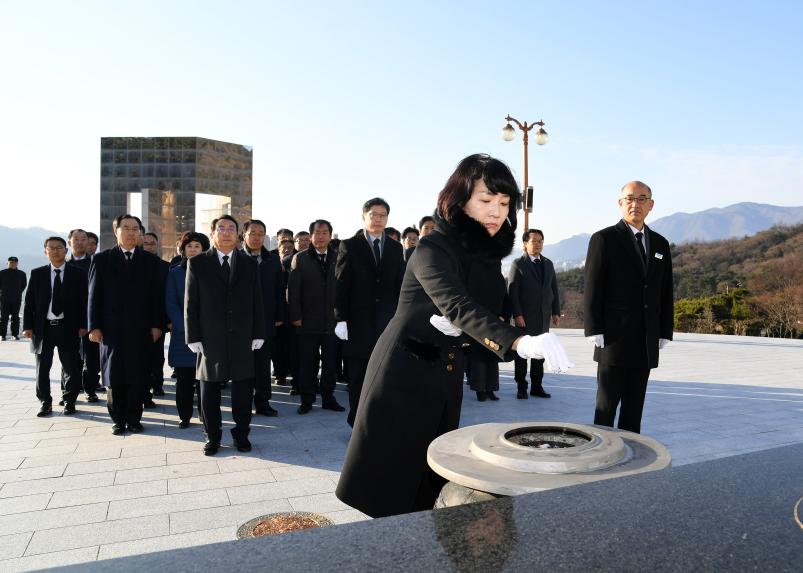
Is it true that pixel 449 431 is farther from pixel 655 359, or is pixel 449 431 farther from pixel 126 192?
pixel 126 192

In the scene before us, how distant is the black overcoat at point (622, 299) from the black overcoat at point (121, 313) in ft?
13.8

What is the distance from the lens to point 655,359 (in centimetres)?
422

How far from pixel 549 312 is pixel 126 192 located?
762 inches

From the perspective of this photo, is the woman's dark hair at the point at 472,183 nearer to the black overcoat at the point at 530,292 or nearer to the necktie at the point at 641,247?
the necktie at the point at 641,247

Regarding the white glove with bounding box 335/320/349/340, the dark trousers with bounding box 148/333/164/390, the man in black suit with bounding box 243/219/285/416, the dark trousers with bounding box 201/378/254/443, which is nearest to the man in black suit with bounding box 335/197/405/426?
the white glove with bounding box 335/320/349/340

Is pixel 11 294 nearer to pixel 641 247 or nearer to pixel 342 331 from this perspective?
pixel 342 331

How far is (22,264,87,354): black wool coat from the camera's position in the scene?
6820 mm

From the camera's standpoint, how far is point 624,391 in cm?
429

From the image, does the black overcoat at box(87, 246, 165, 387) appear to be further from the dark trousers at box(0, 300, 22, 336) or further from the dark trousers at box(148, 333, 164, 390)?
the dark trousers at box(0, 300, 22, 336)

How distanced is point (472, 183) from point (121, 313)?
15.3ft

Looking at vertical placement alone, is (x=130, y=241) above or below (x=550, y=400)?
above

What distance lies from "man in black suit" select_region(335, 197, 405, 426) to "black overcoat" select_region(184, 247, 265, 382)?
1.04 metres

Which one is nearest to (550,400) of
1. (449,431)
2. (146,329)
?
(146,329)

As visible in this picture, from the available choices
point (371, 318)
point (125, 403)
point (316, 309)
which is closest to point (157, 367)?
point (125, 403)
